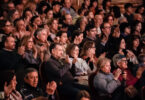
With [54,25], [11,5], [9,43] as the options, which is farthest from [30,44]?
[11,5]

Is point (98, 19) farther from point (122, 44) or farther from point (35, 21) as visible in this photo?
point (35, 21)

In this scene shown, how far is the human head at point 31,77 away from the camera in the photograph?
4.40 m

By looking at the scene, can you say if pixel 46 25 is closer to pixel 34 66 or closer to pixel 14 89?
pixel 34 66

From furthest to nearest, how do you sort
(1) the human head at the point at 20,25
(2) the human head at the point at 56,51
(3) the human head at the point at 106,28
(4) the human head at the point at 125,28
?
(4) the human head at the point at 125,28 → (3) the human head at the point at 106,28 → (1) the human head at the point at 20,25 → (2) the human head at the point at 56,51

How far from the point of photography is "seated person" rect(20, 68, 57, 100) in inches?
169

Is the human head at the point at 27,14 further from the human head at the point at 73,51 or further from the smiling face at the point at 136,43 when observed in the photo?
the smiling face at the point at 136,43

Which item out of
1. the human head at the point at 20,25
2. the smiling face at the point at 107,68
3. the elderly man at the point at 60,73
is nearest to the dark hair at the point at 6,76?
the elderly man at the point at 60,73

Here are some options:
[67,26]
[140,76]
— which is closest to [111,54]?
[140,76]

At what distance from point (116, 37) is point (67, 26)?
2.99ft

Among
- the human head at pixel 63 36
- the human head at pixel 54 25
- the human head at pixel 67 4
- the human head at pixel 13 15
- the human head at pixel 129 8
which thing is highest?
the human head at pixel 67 4

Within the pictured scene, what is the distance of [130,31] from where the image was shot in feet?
22.0

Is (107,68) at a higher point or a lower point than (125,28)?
lower

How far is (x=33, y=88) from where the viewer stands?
4375 millimetres

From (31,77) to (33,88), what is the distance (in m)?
0.16
